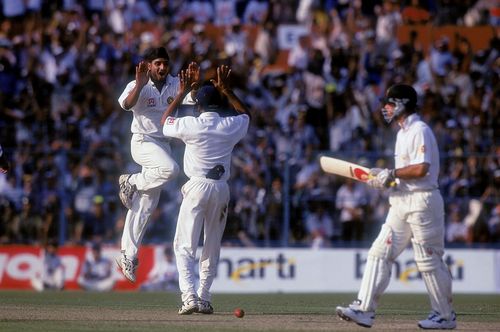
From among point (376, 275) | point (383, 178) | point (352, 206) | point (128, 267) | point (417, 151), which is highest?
point (417, 151)

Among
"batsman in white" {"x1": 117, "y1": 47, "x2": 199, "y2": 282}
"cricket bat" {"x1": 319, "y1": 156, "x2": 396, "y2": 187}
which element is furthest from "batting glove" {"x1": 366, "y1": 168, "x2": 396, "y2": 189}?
"batsman in white" {"x1": 117, "y1": 47, "x2": 199, "y2": 282}

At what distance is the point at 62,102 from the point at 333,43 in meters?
6.15

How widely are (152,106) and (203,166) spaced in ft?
5.63

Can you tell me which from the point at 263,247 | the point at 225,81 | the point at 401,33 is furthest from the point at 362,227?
the point at 225,81

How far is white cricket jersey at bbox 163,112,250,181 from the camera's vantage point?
42.6 ft

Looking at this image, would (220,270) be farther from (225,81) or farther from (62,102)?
(225,81)

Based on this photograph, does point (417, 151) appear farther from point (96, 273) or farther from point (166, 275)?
point (96, 273)

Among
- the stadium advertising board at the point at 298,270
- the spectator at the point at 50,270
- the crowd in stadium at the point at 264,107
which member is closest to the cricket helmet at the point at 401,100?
the crowd in stadium at the point at 264,107

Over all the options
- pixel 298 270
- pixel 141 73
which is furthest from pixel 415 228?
pixel 298 270

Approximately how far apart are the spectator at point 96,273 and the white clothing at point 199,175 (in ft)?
32.9

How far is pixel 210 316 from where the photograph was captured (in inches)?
516

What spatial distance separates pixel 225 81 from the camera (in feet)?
43.1

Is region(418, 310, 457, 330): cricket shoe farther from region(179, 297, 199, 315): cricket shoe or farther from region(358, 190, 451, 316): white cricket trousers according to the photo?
region(179, 297, 199, 315): cricket shoe

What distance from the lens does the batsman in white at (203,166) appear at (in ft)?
42.6
